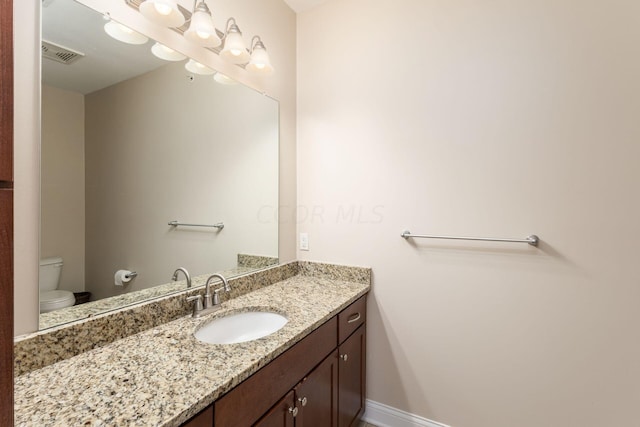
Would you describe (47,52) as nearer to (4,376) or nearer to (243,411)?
(4,376)

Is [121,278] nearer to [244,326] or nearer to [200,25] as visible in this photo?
[244,326]

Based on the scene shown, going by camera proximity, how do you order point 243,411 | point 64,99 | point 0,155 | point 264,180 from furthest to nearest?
point 264,180 < point 64,99 < point 243,411 < point 0,155

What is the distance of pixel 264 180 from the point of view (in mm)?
1844

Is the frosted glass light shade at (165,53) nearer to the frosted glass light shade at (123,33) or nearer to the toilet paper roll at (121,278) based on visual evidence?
the frosted glass light shade at (123,33)

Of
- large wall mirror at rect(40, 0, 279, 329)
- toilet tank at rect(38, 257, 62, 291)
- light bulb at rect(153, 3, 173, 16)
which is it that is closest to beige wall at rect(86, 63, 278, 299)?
large wall mirror at rect(40, 0, 279, 329)

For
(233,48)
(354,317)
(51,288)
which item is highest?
(233,48)

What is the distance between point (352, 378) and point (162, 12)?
1.97 meters

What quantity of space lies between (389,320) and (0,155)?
69.1 inches

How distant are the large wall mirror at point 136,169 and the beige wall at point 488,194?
0.55m

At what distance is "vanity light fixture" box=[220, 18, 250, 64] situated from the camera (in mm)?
1393

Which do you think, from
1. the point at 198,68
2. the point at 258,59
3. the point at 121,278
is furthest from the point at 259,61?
the point at 121,278

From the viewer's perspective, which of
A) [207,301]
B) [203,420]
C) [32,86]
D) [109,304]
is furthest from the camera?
[207,301]

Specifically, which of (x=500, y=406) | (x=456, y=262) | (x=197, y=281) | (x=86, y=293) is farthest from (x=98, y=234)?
(x=500, y=406)

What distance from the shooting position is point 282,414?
1026mm
